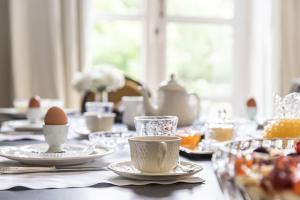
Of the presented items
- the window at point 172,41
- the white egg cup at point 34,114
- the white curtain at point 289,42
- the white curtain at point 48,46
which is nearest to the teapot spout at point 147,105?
→ the white egg cup at point 34,114

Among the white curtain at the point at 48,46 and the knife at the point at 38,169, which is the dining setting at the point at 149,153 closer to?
the knife at the point at 38,169

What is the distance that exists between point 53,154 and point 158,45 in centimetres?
299

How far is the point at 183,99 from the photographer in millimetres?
1885

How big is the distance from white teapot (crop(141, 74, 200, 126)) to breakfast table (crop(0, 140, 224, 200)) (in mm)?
956

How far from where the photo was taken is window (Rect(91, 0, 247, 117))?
4016 mm

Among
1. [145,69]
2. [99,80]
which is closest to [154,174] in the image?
[99,80]

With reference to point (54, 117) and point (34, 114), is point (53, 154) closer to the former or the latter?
point (54, 117)

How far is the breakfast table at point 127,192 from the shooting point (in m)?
0.80

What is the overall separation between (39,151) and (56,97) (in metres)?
2.50

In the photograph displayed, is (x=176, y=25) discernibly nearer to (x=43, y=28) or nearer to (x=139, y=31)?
(x=139, y=31)

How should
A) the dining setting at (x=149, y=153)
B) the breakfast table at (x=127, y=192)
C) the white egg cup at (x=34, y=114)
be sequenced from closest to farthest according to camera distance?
the dining setting at (x=149, y=153), the breakfast table at (x=127, y=192), the white egg cup at (x=34, y=114)

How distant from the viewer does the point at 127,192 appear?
2.72 feet

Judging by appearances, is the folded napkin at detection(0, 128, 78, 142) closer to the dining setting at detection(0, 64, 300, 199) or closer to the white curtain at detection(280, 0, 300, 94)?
the dining setting at detection(0, 64, 300, 199)

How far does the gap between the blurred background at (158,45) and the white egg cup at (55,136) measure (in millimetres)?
2495
